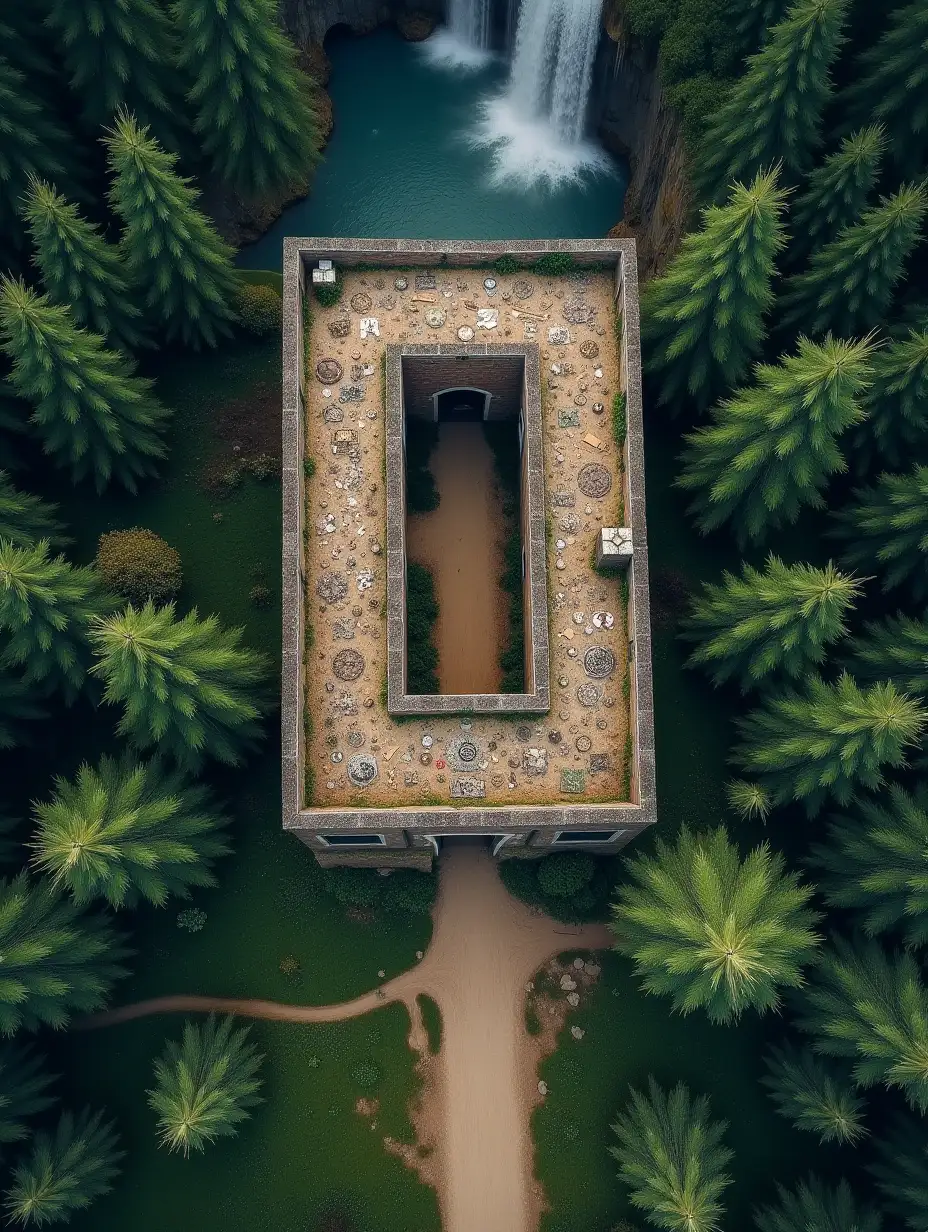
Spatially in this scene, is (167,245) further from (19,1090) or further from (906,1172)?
(906,1172)

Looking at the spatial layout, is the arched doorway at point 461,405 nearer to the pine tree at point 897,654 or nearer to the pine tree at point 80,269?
the pine tree at point 80,269

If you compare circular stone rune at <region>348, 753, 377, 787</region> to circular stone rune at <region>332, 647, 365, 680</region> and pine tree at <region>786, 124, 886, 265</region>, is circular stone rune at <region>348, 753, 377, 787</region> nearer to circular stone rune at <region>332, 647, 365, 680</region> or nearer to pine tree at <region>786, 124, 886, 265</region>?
circular stone rune at <region>332, 647, 365, 680</region>

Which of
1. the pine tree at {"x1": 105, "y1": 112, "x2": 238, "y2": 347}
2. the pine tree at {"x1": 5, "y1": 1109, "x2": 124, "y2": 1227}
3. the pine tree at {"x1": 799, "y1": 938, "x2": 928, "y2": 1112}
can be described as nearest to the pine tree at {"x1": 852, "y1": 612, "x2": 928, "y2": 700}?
the pine tree at {"x1": 799, "y1": 938, "x2": 928, "y2": 1112}

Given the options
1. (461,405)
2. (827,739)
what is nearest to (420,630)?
(461,405)

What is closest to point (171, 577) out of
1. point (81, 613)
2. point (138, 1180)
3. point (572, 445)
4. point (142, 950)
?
point (81, 613)

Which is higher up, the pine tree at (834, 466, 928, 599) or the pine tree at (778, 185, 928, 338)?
the pine tree at (778, 185, 928, 338)

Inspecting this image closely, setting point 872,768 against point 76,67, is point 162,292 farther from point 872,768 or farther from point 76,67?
point 872,768
